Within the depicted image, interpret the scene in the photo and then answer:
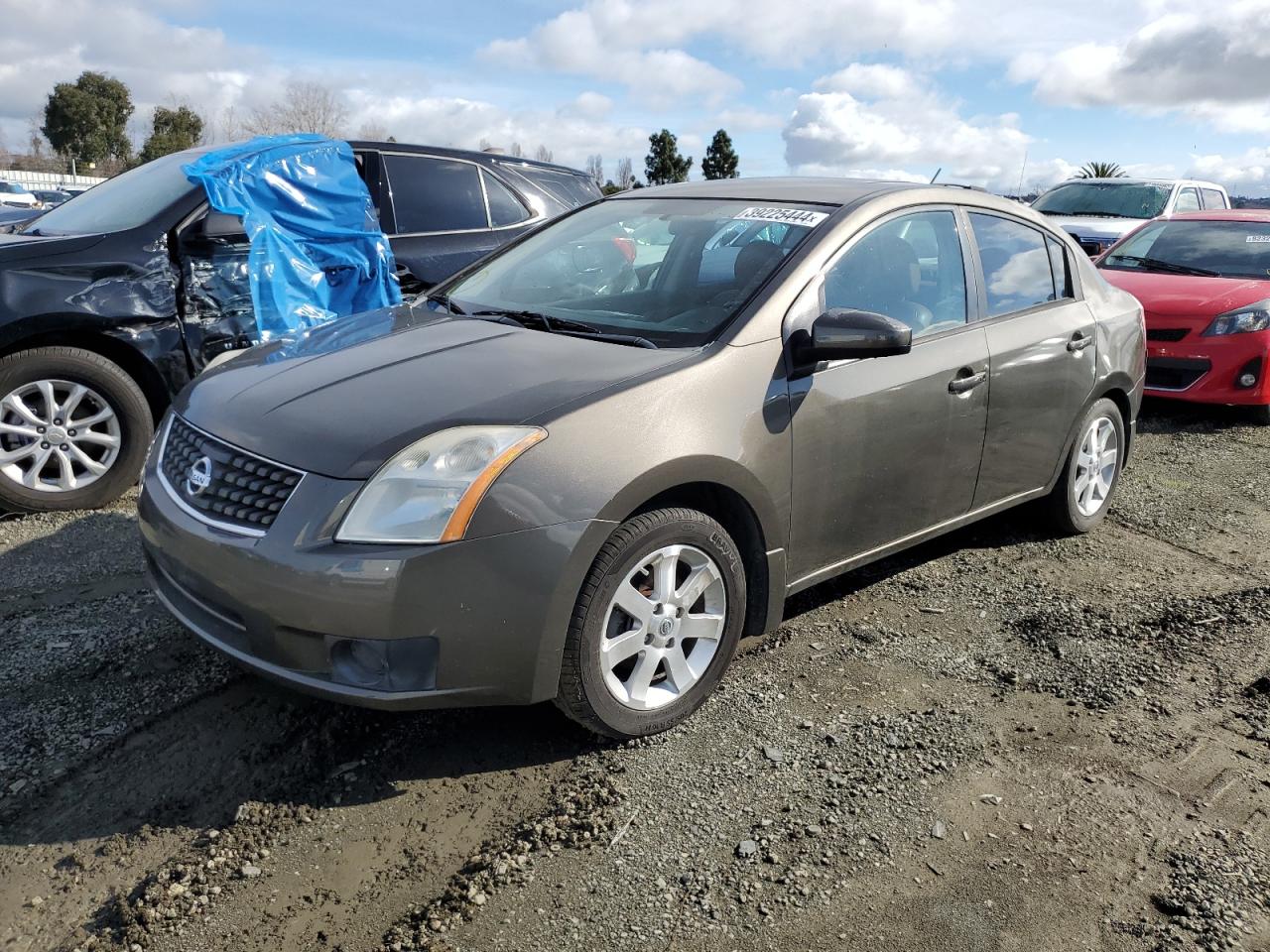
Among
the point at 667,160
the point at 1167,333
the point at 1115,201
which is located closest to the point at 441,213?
the point at 1167,333

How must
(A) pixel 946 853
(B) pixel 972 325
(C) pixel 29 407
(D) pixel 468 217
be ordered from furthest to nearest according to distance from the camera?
(D) pixel 468 217
(C) pixel 29 407
(B) pixel 972 325
(A) pixel 946 853

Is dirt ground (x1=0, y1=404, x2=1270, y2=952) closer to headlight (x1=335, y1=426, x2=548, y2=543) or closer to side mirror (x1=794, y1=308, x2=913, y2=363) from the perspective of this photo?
headlight (x1=335, y1=426, x2=548, y2=543)

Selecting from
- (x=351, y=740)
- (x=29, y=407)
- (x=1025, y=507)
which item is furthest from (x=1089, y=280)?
(x=29, y=407)

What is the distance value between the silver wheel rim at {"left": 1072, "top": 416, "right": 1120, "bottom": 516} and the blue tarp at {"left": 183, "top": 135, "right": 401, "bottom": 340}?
3.72m

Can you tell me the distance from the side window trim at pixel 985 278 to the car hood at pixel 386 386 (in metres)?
1.53

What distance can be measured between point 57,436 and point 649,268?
291cm

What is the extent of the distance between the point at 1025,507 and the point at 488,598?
127 inches

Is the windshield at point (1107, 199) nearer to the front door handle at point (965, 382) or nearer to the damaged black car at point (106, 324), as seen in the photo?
the front door handle at point (965, 382)

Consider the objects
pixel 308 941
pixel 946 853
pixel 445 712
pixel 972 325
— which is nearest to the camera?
pixel 308 941

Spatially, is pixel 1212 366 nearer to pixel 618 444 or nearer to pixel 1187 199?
pixel 618 444

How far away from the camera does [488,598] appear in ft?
8.32

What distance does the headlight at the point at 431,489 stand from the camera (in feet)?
8.19

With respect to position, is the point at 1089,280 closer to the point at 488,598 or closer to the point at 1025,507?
the point at 1025,507

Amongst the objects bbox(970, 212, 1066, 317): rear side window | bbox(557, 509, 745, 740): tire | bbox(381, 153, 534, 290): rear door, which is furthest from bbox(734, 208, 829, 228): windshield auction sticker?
bbox(381, 153, 534, 290): rear door
